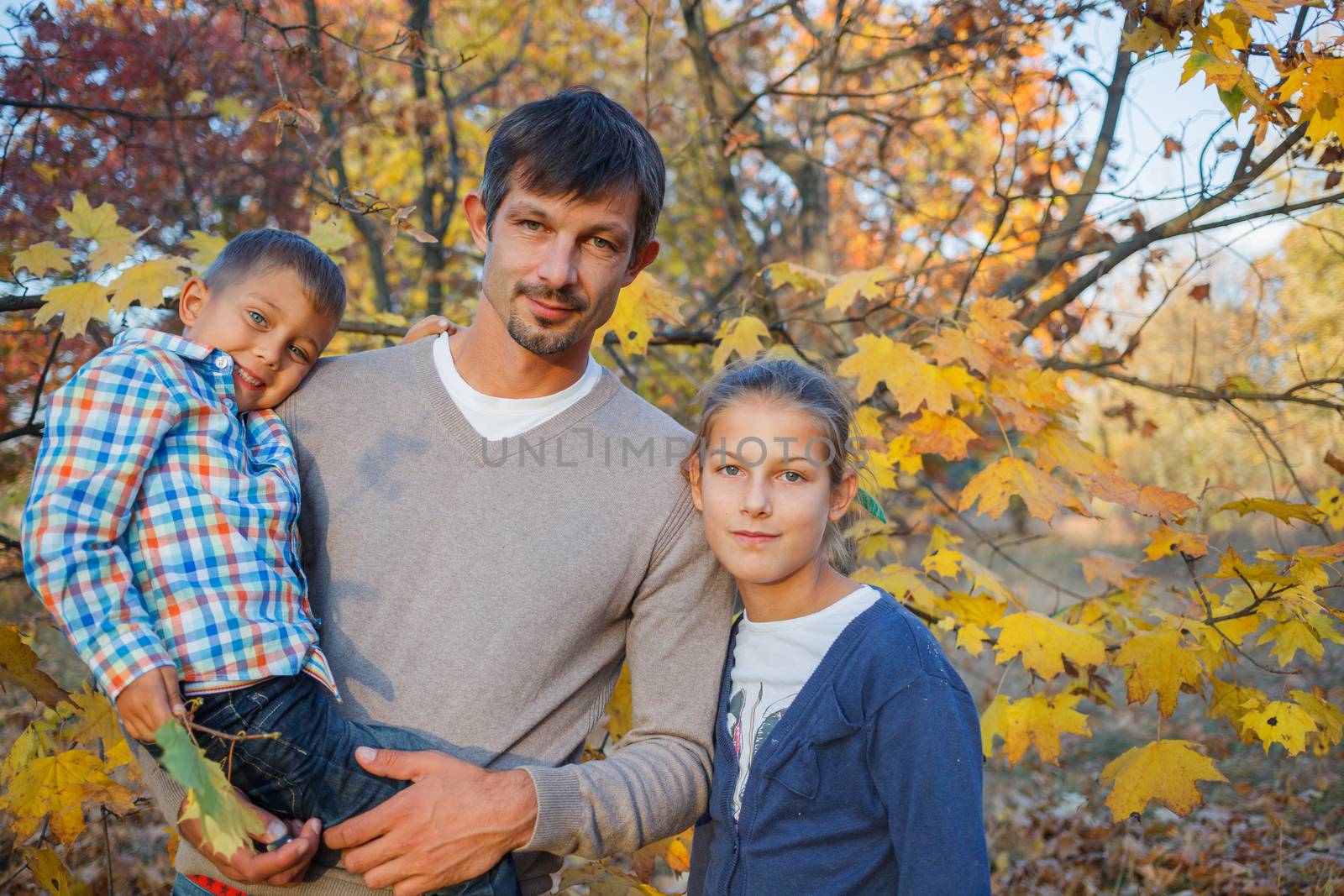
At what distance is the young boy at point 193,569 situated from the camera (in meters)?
1.57

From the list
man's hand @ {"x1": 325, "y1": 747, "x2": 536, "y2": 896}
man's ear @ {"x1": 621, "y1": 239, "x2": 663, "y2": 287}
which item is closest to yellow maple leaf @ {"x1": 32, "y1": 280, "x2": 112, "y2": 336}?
man's ear @ {"x1": 621, "y1": 239, "x2": 663, "y2": 287}

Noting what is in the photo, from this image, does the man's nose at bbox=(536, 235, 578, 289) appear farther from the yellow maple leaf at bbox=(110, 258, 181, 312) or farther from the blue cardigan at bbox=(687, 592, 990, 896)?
the yellow maple leaf at bbox=(110, 258, 181, 312)

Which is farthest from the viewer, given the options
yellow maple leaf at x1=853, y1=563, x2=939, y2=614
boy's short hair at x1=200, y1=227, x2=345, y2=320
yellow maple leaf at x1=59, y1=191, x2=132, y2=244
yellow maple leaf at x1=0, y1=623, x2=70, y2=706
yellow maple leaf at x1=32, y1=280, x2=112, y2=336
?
yellow maple leaf at x1=853, y1=563, x2=939, y2=614

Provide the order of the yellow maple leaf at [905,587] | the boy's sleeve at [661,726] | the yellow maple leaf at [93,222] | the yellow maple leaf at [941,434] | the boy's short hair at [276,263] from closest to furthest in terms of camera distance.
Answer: the boy's sleeve at [661,726] < the boy's short hair at [276,263] < the yellow maple leaf at [93,222] < the yellow maple leaf at [941,434] < the yellow maple leaf at [905,587]

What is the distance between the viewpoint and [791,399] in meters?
2.05

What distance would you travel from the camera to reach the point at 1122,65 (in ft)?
11.9

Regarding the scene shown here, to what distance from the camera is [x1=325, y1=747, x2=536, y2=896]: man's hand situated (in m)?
1.70

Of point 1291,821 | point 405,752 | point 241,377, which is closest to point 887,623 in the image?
point 405,752

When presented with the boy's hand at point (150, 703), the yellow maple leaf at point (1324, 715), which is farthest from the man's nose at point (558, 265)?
A: the yellow maple leaf at point (1324, 715)

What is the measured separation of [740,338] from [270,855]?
1.98m

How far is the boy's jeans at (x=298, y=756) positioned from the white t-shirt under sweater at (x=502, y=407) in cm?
62

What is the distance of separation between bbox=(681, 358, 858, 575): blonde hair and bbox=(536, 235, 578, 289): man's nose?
408 mm

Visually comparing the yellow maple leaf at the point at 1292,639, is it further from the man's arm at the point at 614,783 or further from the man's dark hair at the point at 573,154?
the man's dark hair at the point at 573,154

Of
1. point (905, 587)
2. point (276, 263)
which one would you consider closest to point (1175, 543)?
point (905, 587)
